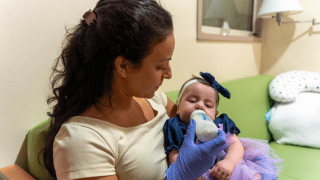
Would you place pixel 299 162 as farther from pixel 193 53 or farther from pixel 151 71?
pixel 151 71

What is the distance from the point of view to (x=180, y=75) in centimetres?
163

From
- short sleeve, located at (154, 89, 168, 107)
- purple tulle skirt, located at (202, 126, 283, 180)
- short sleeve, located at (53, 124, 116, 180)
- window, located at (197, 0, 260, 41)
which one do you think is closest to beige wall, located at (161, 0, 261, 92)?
window, located at (197, 0, 260, 41)

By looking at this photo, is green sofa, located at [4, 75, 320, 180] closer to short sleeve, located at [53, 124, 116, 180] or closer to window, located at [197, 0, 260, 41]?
short sleeve, located at [53, 124, 116, 180]

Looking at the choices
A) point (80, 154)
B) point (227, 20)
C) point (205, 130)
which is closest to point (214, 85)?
point (205, 130)

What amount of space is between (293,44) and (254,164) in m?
→ 1.84

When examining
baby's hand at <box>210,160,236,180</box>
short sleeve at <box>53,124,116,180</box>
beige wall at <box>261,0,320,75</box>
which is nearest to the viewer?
short sleeve at <box>53,124,116,180</box>

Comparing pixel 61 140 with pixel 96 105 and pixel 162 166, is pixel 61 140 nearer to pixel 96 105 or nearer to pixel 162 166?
pixel 96 105

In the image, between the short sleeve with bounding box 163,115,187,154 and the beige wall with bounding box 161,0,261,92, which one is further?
the beige wall with bounding box 161,0,261,92

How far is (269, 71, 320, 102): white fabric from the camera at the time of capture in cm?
172

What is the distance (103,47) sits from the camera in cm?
71

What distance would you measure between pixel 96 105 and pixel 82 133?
0.41 feet

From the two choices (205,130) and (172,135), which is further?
(172,135)

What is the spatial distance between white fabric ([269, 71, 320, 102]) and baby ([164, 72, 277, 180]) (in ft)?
2.60

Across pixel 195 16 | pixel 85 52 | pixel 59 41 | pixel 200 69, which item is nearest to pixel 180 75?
pixel 200 69
